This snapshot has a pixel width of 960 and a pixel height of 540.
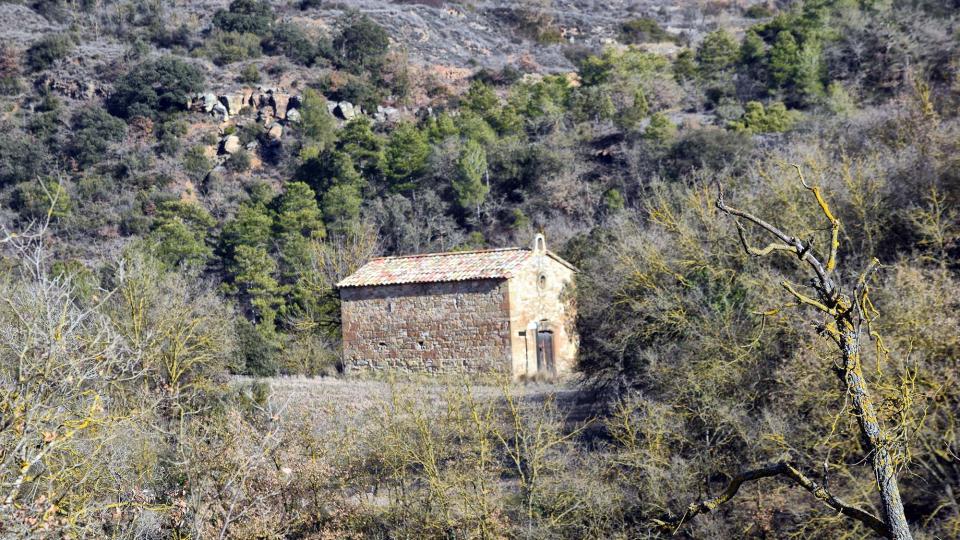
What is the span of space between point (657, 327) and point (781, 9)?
59.2 metres

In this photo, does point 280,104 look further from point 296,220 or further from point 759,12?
point 759,12

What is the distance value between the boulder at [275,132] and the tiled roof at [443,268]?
90.0 feet

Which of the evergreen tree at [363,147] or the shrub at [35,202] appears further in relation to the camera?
the evergreen tree at [363,147]

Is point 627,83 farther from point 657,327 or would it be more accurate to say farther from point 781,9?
point 657,327

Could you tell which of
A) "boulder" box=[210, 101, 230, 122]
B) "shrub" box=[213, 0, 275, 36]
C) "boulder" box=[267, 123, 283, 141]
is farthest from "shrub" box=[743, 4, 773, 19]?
"boulder" box=[210, 101, 230, 122]

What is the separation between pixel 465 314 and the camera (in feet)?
93.8

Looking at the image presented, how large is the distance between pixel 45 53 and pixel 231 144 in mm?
17110

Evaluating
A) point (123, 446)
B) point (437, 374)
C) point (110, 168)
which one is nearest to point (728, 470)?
point (123, 446)

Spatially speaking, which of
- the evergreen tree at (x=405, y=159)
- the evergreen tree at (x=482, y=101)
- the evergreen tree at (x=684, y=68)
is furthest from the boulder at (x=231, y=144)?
the evergreen tree at (x=684, y=68)

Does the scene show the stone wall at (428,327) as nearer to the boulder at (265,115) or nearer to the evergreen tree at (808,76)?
the evergreen tree at (808,76)

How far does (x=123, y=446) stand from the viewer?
50.5ft

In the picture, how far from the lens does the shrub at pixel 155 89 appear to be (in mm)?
58125

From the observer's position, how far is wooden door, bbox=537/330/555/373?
29.0 metres

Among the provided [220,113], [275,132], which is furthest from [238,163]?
[220,113]
